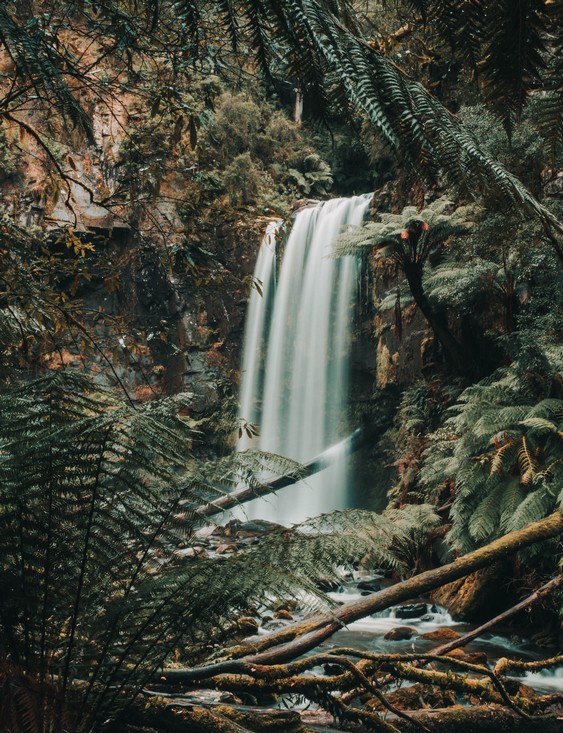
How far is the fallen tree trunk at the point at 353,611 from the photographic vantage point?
215 cm

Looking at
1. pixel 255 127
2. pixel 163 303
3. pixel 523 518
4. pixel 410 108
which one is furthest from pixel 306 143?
pixel 410 108

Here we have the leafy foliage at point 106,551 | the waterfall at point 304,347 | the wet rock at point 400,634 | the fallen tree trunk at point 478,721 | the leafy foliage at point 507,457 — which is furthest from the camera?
the waterfall at point 304,347

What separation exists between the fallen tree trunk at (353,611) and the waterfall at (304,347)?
30.4ft

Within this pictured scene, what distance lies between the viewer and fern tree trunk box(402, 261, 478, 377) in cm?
797

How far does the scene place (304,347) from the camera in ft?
44.1

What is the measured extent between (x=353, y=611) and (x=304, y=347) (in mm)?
10952

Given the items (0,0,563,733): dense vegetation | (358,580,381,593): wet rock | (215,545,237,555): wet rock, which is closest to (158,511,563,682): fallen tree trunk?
(0,0,563,733): dense vegetation

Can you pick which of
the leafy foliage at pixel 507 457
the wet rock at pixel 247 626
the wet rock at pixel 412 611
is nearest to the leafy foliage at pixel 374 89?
the wet rock at pixel 247 626

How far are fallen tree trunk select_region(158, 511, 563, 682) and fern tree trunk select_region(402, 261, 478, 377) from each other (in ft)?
16.7

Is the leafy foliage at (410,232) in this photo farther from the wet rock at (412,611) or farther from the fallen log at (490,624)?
the fallen log at (490,624)

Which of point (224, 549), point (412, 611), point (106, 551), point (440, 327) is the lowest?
point (224, 549)

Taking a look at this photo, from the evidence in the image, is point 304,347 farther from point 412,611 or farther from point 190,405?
point 190,405

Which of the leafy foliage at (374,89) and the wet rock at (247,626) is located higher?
the leafy foliage at (374,89)

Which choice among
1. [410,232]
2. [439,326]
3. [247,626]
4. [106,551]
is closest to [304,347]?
[439,326]
